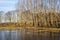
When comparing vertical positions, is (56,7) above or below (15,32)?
above

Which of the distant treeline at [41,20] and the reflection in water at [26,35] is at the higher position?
the distant treeline at [41,20]

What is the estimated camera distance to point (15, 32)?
4535mm

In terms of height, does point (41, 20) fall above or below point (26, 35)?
above

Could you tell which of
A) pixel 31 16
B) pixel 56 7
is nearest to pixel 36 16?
pixel 31 16

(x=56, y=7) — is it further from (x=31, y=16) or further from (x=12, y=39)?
(x=12, y=39)

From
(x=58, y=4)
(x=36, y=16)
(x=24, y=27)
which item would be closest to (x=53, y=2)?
(x=58, y=4)

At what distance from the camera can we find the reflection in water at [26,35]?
14.7 feet

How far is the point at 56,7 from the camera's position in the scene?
4.54 meters

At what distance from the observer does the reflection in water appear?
4484 millimetres

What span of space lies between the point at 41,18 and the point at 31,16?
18cm

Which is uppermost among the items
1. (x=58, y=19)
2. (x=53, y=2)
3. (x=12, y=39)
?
(x=53, y=2)

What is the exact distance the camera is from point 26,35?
4.52 m

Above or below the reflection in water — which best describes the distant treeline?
above

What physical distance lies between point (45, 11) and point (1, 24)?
2.72ft
